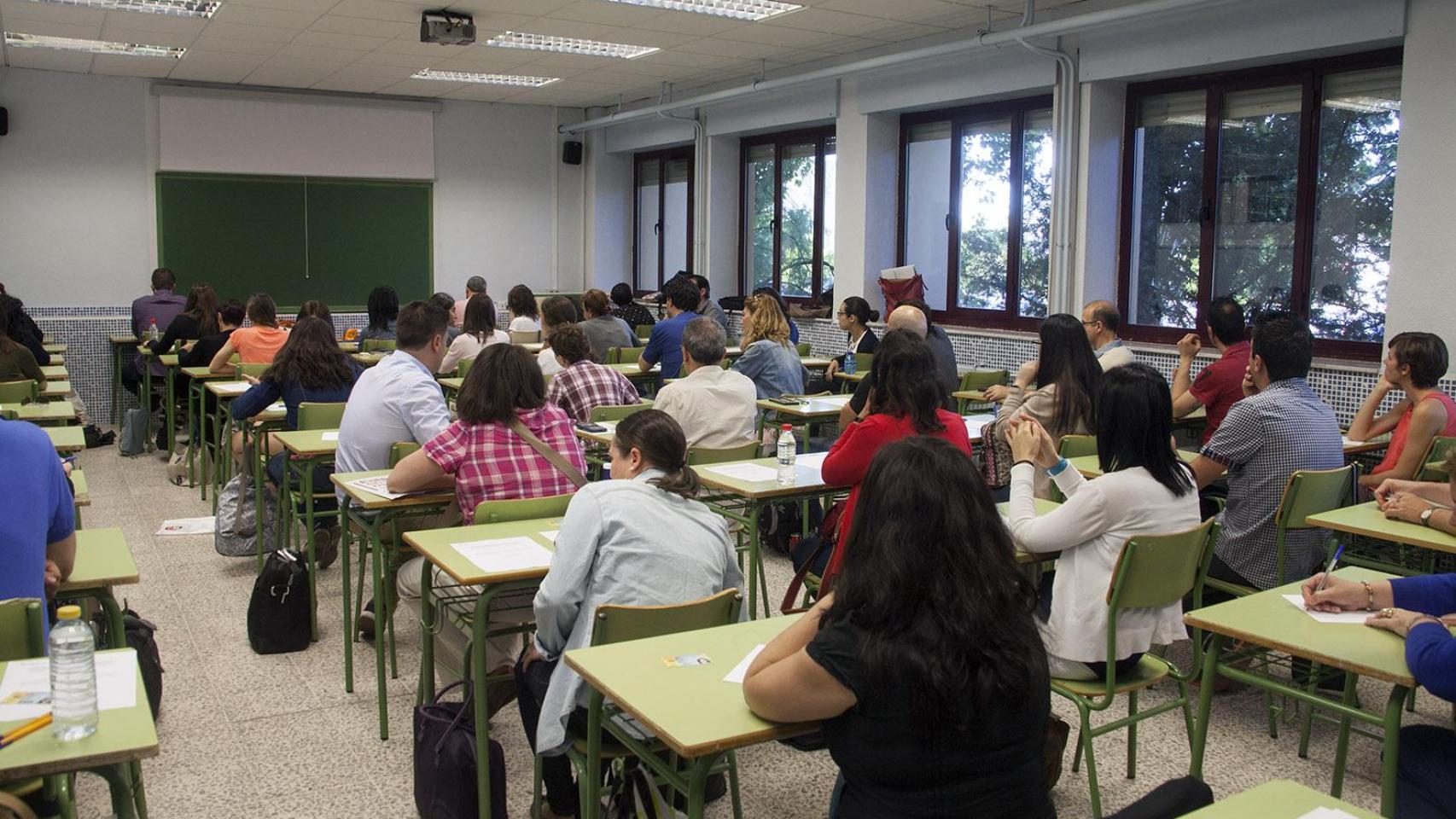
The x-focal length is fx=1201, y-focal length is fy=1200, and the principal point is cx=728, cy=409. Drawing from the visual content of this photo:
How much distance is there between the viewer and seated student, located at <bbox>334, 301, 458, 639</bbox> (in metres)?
4.42

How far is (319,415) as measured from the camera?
5.31 meters

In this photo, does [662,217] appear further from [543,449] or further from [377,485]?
[543,449]

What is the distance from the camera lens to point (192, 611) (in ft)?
16.4

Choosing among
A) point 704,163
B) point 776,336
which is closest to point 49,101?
point 704,163

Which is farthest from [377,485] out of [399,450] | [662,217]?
[662,217]

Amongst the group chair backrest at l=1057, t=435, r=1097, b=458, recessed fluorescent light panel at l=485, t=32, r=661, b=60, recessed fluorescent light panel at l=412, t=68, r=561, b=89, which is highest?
recessed fluorescent light panel at l=412, t=68, r=561, b=89

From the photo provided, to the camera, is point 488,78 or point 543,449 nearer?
point 543,449

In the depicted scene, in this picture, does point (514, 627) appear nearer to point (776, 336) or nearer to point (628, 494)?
point (628, 494)

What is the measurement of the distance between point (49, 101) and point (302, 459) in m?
7.65

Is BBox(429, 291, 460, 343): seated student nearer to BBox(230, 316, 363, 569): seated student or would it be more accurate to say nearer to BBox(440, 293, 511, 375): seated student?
BBox(440, 293, 511, 375): seated student

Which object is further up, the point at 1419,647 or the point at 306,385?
the point at 306,385

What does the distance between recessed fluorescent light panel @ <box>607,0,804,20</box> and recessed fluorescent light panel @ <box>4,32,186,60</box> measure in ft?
14.0

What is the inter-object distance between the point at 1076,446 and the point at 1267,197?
308 centimetres

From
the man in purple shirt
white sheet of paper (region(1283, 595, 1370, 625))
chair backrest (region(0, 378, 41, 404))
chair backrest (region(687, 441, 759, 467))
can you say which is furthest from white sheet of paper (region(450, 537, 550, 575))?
the man in purple shirt
